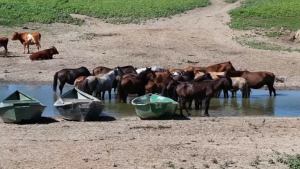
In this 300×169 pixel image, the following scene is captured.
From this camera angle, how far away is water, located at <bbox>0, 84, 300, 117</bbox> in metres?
18.9

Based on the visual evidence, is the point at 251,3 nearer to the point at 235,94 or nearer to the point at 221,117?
the point at 235,94

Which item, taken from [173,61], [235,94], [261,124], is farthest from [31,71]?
[261,124]

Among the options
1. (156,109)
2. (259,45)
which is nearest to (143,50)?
(259,45)

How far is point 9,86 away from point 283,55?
12.4m

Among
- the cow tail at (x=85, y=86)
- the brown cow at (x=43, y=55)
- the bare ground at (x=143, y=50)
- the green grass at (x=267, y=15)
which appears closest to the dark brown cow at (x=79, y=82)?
the cow tail at (x=85, y=86)

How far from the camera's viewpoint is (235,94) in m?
23.0

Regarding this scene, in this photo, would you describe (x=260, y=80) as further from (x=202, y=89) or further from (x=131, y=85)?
(x=202, y=89)

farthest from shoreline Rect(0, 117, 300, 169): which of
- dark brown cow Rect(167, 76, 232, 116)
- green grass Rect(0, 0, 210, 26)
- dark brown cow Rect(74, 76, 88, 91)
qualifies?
green grass Rect(0, 0, 210, 26)

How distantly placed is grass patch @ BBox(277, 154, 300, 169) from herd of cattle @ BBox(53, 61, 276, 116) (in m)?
5.78

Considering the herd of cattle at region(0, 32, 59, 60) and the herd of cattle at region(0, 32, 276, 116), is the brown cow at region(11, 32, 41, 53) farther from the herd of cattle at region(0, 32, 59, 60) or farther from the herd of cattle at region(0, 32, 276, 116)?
the herd of cattle at region(0, 32, 276, 116)

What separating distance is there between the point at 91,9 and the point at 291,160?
34681mm

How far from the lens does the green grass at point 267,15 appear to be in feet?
130

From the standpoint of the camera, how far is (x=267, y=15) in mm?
43688

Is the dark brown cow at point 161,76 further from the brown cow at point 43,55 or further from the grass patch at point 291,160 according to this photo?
the grass patch at point 291,160
